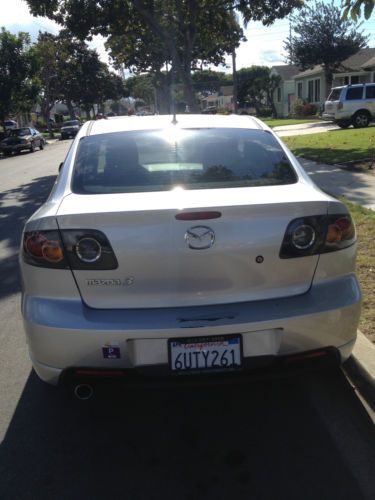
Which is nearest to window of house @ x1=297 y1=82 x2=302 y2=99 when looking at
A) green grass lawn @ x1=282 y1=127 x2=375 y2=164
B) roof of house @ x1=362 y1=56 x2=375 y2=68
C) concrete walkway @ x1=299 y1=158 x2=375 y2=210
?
roof of house @ x1=362 y1=56 x2=375 y2=68

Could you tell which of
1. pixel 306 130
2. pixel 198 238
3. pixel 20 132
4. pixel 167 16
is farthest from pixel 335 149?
pixel 20 132

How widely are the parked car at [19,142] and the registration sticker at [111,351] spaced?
1162 inches

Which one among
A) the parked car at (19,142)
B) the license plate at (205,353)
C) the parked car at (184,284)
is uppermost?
the parked car at (184,284)

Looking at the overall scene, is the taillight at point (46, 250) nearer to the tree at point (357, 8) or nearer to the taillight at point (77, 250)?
the taillight at point (77, 250)

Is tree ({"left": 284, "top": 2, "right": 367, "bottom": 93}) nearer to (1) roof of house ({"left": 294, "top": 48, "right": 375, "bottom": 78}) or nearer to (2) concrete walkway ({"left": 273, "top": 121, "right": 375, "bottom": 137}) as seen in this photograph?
(1) roof of house ({"left": 294, "top": 48, "right": 375, "bottom": 78})

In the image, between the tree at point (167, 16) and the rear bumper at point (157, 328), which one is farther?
the tree at point (167, 16)

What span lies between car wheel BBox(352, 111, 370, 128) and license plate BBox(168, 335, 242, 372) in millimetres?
23416

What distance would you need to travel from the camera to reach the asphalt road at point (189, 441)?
8.49ft

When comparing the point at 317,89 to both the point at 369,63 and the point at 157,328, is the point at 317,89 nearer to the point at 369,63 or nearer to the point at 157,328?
the point at 369,63

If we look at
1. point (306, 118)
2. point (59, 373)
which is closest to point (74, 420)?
point (59, 373)

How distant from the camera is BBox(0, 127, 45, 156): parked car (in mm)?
30147

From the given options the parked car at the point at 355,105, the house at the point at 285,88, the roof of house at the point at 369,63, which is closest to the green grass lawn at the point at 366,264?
the parked car at the point at 355,105

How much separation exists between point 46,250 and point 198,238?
0.77 metres

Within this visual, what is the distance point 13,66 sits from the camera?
33688 millimetres
